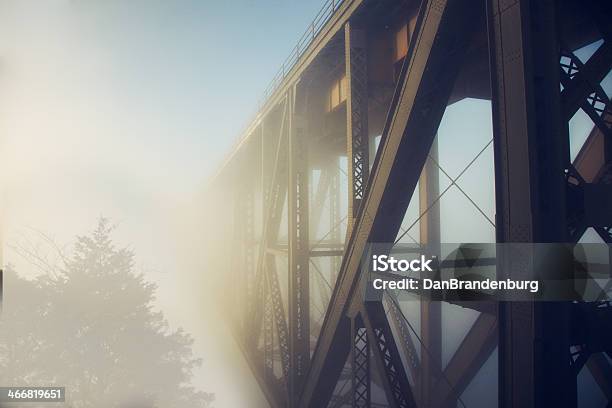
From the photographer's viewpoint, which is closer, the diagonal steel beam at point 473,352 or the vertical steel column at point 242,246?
the diagonal steel beam at point 473,352

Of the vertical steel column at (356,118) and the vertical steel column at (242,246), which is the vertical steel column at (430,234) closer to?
the vertical steel column at (356,118)

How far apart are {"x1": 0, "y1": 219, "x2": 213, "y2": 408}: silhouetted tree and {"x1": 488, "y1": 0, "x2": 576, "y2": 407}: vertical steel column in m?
15.7

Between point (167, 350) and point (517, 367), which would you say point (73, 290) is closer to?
point (167, 350)

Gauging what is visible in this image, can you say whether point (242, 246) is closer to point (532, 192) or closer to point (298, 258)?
point (298, 258)

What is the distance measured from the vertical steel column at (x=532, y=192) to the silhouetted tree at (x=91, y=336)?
15.7 meters

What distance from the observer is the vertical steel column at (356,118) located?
5586 mm

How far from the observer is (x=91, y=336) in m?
13.9

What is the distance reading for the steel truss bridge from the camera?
2.52m

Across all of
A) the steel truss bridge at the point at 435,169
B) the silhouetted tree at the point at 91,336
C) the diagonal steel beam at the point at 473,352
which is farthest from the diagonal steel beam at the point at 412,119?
the silhouetted tree at the point at 91,336

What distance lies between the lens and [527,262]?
259 centimetres

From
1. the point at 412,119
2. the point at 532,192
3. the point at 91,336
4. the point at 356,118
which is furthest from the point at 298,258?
the point at 91,336

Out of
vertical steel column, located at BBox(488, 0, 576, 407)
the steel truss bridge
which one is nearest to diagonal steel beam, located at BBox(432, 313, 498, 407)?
the steel truss bridge

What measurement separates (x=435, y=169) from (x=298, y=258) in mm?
5019

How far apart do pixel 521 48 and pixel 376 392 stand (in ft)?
42.8
